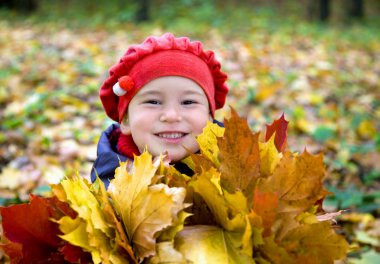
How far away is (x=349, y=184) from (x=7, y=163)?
230 centimetres

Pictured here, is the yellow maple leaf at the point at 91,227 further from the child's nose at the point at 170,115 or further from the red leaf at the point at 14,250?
the child's nose at the point at 170,115

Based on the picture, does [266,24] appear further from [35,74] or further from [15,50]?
[35,74]

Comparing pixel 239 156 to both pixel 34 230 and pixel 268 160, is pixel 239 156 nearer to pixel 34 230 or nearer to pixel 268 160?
pixel 268 160

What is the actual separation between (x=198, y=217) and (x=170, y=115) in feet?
1.86

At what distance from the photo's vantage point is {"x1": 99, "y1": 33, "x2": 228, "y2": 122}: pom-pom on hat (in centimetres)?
172

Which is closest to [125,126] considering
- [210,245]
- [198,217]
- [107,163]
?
[107,163]

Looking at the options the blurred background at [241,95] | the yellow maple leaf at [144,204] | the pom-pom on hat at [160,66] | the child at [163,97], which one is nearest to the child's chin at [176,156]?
the child at [163,97]

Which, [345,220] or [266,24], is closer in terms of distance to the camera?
[345,220]

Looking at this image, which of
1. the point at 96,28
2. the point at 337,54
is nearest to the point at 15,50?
the point at 96,28

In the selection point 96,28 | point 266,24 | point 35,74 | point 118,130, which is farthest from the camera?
point 266,24

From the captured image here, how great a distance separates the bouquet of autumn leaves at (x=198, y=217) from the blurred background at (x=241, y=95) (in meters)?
0.59

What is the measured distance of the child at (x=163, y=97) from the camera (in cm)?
168

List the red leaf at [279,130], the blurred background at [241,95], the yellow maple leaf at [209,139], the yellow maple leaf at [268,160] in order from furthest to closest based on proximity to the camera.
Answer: the blurred background at [241,95] → the red leaf at [279,130] → the yellow maple leaf at [209,139] → the yellow maple leaf at [268,160]

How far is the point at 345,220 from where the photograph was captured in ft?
8.51
